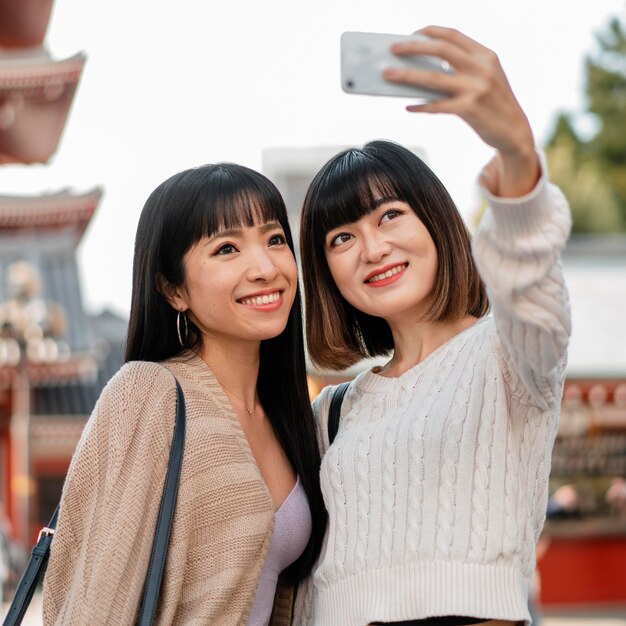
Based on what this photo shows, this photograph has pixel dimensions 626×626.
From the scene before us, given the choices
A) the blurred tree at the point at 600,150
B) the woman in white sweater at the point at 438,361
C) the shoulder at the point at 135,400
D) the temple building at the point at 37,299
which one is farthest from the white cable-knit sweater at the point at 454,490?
the blurred tree at the point at 600,150

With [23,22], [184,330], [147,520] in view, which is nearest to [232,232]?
[184,330]

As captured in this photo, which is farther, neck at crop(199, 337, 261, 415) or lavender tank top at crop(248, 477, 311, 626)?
neck at crop(199, 337, 261, 415)

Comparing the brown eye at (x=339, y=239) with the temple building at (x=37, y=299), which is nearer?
the brown eye at (x=339, y=239)

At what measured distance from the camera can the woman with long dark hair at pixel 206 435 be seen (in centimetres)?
182

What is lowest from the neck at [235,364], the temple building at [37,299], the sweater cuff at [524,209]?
the temple building at [37,299]

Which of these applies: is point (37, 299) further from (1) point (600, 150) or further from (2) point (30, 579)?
(1) point (600, 150)

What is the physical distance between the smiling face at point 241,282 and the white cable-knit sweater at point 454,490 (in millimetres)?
330

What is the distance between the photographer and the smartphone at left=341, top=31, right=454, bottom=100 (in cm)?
131

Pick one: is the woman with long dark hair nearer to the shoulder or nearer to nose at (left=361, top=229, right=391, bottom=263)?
the shoulder

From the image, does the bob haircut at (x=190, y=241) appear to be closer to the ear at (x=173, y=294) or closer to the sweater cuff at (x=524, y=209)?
the ear at (x=173, y=294)

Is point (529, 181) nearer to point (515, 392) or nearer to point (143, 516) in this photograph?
point (515, 392)

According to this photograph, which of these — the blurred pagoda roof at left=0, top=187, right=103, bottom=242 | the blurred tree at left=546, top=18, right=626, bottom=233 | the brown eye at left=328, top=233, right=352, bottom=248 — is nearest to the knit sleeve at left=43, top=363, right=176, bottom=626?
the brown eye at left=328, top=233, right=352, bottom=248

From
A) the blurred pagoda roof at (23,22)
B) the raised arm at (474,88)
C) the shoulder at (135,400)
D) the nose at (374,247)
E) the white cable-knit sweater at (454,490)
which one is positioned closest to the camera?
the raised arm at (474,88)

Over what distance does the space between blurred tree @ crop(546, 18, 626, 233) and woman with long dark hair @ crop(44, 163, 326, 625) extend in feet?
65.0
